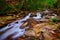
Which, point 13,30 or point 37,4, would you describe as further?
point 37,4

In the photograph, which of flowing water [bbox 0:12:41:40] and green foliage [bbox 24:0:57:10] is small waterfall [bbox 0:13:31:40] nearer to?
flowing water [bbox 0:12:41:40]

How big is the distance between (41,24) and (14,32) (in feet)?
3.67

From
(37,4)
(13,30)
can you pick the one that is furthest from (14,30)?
(37,4)

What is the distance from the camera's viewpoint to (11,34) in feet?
16.1

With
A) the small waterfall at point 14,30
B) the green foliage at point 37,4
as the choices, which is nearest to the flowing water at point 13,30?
the small waterfall at point 14,30

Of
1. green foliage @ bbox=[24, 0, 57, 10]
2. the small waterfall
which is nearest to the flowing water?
the small waterfall

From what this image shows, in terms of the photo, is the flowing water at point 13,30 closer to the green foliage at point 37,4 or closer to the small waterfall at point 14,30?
the small waterfall at point 14,30

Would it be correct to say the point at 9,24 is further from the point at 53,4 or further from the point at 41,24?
the point at 53,4

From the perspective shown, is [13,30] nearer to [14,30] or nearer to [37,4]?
[14,30]

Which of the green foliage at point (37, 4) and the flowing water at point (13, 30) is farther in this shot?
the green foliage at point (37, 4)

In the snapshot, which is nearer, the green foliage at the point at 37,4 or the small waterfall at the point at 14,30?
the small waterfall at the point at 14,30

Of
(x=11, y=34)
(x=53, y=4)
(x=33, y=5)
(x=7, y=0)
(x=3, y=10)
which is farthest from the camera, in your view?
(x=53, y=4)

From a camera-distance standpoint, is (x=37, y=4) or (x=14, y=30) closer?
(x=14, y=30)

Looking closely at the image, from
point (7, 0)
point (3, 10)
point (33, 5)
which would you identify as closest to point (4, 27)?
point (3, 10)
